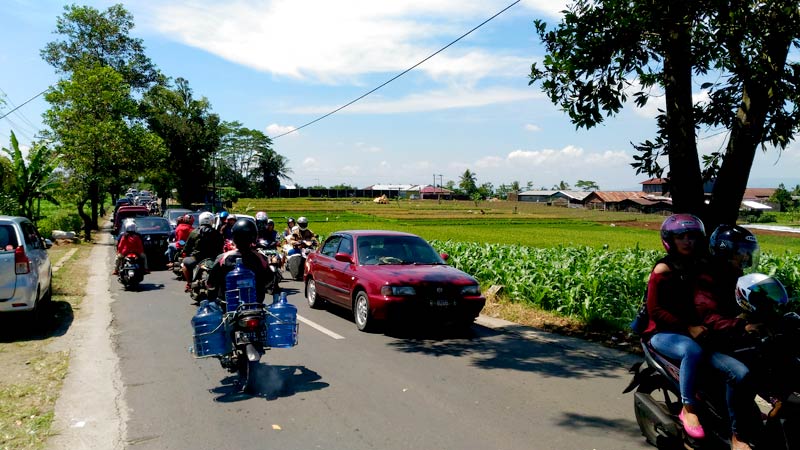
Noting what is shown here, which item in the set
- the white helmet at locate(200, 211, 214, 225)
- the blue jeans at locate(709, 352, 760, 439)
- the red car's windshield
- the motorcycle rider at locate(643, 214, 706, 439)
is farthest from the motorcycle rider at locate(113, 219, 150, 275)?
the blue jeans at locate(709, 352, 760, 439)

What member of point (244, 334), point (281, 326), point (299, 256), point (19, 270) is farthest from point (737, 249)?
point (299, 256)

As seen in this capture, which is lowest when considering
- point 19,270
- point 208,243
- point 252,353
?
point 252,353

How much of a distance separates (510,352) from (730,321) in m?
4.32

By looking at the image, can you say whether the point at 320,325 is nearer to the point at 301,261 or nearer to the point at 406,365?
the point at 406,365

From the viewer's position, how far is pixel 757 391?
4102 millimetres

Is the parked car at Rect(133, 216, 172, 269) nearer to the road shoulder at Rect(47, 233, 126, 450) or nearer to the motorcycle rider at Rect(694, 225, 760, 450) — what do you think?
the road shoulder at Rect(47, 233, 126, 450)

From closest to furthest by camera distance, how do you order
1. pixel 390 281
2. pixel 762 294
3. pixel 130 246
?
pixel 762 294
pixel 390 281
pixel 130 246

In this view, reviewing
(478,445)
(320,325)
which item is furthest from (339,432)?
(320,325)

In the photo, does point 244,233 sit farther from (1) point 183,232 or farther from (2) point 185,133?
(2) point 185,133

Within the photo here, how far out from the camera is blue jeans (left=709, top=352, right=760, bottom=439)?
4070 mm

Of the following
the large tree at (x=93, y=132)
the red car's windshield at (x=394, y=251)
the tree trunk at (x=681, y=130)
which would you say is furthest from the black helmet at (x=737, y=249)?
the large tree at (x=93, y=132)

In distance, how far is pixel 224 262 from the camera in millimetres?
6707

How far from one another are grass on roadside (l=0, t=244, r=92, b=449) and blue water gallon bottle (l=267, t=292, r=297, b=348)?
2117 millimetres

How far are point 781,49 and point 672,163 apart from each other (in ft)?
6.15
